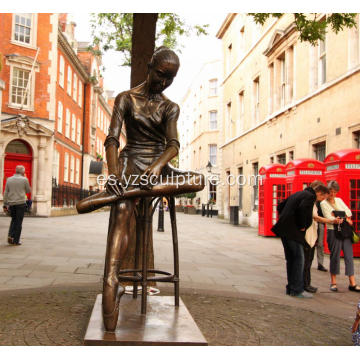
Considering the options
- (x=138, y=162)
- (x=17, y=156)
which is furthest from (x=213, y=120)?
(x=138, y=162)

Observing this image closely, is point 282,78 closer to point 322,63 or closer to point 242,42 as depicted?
point 322,63

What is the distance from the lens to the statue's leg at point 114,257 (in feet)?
10.4

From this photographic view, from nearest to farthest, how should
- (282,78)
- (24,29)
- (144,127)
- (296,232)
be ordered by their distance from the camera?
(144,127) < (296,232) < (282,78) < (24,29)

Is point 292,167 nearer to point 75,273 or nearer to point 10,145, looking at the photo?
point 75,273

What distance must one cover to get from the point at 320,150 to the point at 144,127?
13.3 metres

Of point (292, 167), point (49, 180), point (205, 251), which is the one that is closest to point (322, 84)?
point (292, 167)

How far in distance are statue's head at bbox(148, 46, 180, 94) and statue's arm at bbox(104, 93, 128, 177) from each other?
31 centimetres

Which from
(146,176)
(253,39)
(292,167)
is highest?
(253,39)

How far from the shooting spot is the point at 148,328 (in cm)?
327

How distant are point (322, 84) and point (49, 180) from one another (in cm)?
1610

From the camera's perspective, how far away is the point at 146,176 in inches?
137

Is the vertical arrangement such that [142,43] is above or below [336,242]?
above

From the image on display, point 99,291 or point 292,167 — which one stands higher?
point 292,167

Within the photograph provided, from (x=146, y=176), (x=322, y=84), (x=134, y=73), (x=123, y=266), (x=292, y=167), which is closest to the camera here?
(x=146, y=176)
